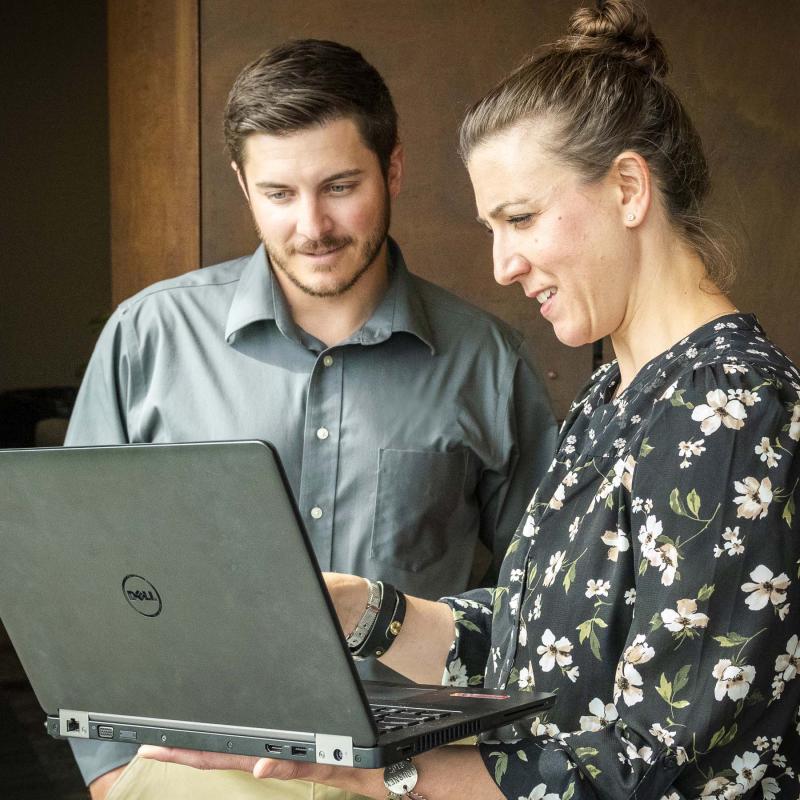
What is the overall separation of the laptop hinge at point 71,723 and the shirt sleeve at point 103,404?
867 millimetres

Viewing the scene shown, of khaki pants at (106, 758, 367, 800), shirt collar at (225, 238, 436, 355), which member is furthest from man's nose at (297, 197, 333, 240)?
khaki pants at (106, 758, 367, 800)

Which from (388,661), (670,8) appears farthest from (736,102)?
(388,661)

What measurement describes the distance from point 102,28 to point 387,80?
68cm

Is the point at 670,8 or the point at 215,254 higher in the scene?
the point at 670,8

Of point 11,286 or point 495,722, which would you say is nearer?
point 495,722

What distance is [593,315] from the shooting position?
5.12 ft

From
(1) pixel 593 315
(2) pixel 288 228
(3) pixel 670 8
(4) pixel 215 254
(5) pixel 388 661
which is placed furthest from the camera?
(3) pixel 670 8

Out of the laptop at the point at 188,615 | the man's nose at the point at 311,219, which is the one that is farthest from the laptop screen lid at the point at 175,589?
the man's nose at the point at 311,219

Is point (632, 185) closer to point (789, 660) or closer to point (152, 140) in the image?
point (789, 660)

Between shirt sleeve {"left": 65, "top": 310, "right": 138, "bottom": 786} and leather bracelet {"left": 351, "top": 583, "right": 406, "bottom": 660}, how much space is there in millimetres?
662

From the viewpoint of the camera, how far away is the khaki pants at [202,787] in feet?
5.48

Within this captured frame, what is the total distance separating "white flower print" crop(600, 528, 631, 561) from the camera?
4.43 ft

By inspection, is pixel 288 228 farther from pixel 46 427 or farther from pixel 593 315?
pixel 46 427

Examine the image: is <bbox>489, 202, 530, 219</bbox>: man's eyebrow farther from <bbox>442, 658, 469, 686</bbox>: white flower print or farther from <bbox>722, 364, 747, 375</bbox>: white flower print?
<bbox>442, 658, 469, 686</bbox>: white flower print
